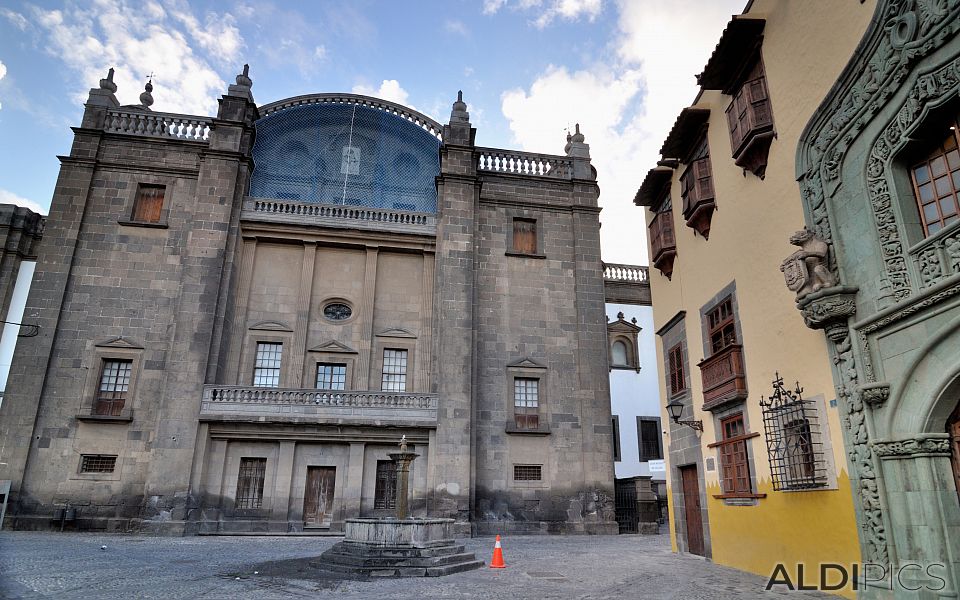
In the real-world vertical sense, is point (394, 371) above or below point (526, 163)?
below

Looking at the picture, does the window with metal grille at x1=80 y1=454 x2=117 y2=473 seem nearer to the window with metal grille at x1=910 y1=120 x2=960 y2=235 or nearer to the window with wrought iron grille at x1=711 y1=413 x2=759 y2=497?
the window with wrought iron grille at x1=711 y1=413 x2=759 y2=497

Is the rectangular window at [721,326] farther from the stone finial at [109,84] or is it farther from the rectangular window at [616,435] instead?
the stone finial at [109,84]

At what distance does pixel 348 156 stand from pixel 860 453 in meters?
23.9

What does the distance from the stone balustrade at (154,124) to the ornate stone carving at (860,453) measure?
77.2 feet

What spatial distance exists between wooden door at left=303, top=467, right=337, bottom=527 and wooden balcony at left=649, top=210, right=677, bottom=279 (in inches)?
518

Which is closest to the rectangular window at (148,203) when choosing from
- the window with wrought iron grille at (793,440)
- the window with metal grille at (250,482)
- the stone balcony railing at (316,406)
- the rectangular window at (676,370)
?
the stone balcony railing at (316,406)

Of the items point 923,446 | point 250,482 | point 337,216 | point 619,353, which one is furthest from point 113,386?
point 923,446

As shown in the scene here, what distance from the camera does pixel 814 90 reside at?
30.9 ft

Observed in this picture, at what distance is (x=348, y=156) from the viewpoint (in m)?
27.0

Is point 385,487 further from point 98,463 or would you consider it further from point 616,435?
point 616,435

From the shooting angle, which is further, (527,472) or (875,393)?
(527,472)

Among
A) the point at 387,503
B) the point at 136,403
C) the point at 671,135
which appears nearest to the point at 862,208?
the point at 671,135

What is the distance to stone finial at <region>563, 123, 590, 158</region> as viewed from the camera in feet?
85.3

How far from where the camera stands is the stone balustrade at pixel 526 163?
2525cm
